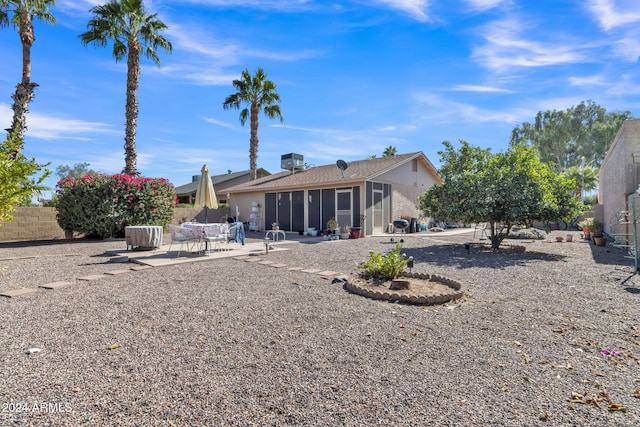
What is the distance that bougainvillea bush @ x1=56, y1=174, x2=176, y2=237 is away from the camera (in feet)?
39.6

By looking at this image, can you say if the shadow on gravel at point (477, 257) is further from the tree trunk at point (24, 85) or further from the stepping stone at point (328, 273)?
the tree trunk at point (24, 85)

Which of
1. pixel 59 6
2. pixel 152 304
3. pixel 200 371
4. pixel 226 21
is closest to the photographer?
pixel 200 371

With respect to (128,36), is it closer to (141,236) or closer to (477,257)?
(141,236)

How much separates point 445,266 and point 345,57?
7.64 metres

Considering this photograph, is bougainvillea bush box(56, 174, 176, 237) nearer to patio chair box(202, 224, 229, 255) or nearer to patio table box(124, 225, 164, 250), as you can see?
patio table box(124, 225, 164, 250)

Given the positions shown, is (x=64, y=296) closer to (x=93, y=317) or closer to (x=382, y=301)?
(x=93, y=317)

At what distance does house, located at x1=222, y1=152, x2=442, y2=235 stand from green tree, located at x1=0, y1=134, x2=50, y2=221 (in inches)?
421

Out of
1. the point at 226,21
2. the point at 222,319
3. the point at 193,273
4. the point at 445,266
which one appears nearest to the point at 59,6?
the point at 226,21

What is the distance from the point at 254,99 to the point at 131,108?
31.7ft

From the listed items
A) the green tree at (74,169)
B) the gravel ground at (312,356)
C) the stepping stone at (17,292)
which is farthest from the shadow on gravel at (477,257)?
the green tree at (74,169)

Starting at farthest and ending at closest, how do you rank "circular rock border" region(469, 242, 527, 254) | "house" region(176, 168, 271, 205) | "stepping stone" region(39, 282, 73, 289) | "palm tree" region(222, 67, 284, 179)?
"house" region(176, 168, 271, 205), "palm tree" region(222, 67, 284, 179), "circular rock border" region(469, 242, 527, 254), "stepping stone" region(39, 282, 73, 289)

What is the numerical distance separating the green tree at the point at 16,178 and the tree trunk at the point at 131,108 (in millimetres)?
9051

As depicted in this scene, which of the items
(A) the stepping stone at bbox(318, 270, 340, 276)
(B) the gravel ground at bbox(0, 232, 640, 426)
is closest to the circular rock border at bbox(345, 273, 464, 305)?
(B) the gravel ground at bbox(0, 232, 640, 426)

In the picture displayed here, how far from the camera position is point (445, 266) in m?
7.21
